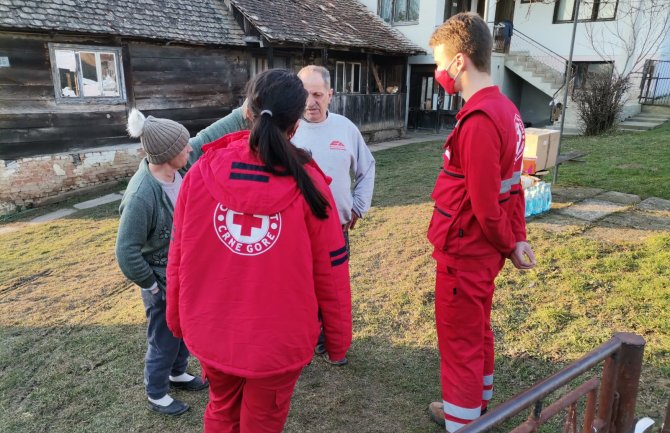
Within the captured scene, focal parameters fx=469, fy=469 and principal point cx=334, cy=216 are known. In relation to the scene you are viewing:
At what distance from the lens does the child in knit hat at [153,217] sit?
2359mm

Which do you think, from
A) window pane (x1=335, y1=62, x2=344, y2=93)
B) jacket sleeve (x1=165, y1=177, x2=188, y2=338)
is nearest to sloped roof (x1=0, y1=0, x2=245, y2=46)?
window pane (x1=335, y1=62, x2=344, y2=93)

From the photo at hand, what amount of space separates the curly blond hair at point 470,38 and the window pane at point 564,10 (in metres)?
17.2

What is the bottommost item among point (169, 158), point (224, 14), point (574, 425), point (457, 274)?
point (574, 425)

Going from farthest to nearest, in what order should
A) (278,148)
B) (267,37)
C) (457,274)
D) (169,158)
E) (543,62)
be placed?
(543,62) < (267,37) < (169,158) < (457,274) < (278,148)

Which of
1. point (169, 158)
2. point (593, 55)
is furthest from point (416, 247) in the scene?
point (593, 55)

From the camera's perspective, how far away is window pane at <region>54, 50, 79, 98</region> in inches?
349

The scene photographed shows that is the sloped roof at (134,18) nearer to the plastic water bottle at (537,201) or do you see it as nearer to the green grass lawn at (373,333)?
the green grass lawn at (373,333)

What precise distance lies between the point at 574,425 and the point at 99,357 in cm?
308

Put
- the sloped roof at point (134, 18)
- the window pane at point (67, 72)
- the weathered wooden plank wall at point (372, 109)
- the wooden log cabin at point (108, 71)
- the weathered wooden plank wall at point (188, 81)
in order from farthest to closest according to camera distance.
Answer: the weathered wooden plank wall at point (372, 109), the weathered wooden plank wall at point (188, 81), the window pane at point (67, 72), the wooden log cabin at point (108, 71), the sloped roof at point (134, 18)

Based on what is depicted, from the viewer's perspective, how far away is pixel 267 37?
432 inches

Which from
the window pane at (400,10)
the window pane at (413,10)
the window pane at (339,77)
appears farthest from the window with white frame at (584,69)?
the window pane at (339,77)

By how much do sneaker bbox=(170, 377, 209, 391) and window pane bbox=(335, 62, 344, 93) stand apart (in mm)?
13409

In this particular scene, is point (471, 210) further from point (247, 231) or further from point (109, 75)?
point (109, 75)

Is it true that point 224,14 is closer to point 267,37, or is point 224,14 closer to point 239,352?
point 267,37
